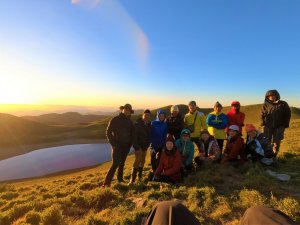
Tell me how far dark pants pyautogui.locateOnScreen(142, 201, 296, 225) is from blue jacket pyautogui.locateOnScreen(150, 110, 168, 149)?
8.76 m

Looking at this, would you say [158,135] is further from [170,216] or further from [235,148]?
[170,216]

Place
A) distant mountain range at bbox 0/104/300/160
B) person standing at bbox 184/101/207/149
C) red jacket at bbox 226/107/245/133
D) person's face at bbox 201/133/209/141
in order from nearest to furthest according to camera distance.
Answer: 1. person's face at bbox 201/133/209/141
2. person standing at bbox 184/101/207/149
3. red jacket at bbox 226/107/245/133
4. distant mountain range at bbox 0/104/300/160

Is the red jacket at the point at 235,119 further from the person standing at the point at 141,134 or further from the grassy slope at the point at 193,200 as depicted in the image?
the person standing at the point at 141,134

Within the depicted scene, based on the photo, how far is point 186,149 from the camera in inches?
486

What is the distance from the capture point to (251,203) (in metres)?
8.31

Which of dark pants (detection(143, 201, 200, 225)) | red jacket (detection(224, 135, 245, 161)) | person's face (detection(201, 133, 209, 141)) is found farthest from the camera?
person's face (detection(201, 133, 209, 141))

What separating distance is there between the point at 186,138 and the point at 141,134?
82.7 inches

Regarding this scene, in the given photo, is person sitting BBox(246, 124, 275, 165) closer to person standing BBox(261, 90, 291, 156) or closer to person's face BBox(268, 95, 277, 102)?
person standing BBox(261, 90, 291, 156)

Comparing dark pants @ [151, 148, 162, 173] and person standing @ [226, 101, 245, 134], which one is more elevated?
person standing @ [226, 101, 245, 134]

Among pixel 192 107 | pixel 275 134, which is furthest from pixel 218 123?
pixel 275 134

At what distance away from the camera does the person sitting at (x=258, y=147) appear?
12.2 metres

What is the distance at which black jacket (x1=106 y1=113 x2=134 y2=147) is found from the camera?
1235 centimetres

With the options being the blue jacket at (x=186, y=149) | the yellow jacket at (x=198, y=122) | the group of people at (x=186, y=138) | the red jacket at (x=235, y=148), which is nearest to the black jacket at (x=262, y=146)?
the group of people at (x=186, y=138)

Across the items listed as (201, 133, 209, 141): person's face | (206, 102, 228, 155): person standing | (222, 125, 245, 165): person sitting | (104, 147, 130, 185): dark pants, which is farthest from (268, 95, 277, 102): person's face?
(104, 147, 130, 185): dark pants
